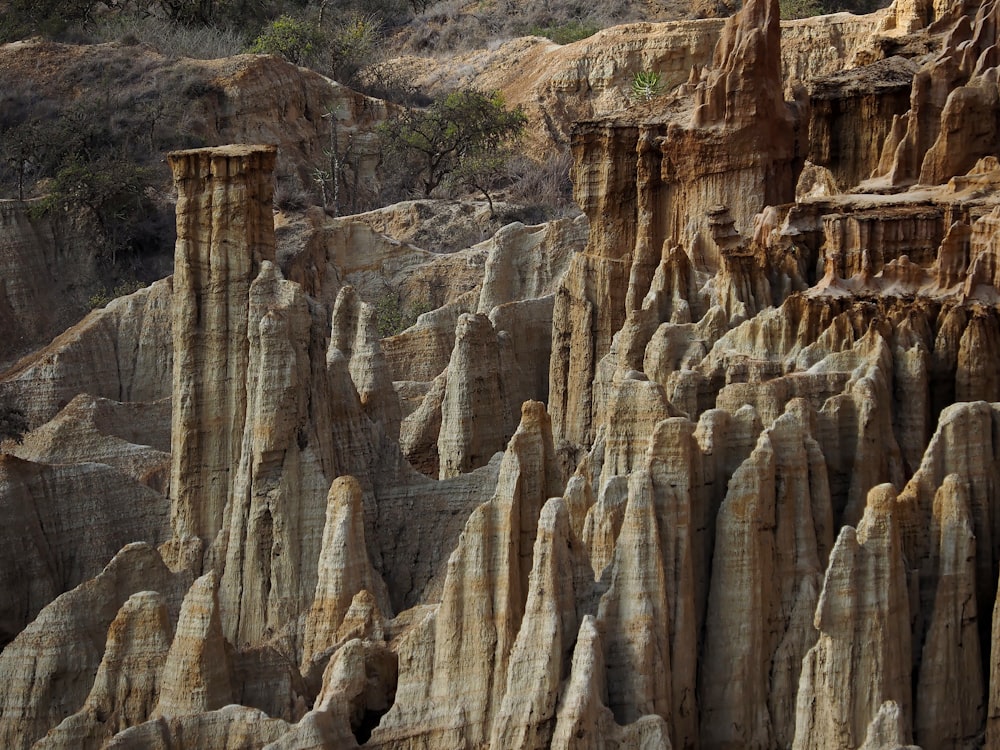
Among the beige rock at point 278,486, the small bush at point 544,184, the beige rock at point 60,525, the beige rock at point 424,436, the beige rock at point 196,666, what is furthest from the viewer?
the small bush at point 544,184

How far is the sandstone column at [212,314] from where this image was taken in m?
26.2

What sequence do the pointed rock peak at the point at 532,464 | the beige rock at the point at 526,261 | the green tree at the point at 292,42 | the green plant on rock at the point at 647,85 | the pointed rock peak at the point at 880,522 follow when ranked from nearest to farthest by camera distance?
1. the pointed rock peak at the point at 880,522
2. the pointed rock peak at the point at 532,464
3. the beige rock at the point at 526,261
4. the green plant on rock at the point at 647,85
5. the green tree at the point at 292,42

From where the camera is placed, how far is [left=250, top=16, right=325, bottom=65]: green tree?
64.4m

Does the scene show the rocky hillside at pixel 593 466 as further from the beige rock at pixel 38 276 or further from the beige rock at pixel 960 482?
the beige rock at pixel 38 276

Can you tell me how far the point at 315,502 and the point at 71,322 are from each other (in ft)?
74.4

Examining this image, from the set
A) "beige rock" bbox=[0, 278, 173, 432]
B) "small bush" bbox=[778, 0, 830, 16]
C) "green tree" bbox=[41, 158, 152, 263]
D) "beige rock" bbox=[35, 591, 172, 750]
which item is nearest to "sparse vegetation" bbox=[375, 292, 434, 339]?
"beige rock" bbox=[0, 278, 173, 432]

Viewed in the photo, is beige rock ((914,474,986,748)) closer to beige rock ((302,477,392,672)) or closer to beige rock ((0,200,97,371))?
beige rock ((302,477,392,672))

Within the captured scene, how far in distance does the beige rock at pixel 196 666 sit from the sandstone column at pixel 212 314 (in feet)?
20.5

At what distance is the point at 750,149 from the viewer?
30.5 metres

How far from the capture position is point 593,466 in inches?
859

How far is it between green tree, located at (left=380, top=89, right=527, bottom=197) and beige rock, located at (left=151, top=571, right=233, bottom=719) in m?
37.7

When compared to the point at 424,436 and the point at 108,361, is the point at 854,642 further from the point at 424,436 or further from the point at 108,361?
the point at 108,361

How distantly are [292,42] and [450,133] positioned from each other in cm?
879

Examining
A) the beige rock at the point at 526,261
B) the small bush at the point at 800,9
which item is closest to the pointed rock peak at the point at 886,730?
the beige rock at the point at 526,261
